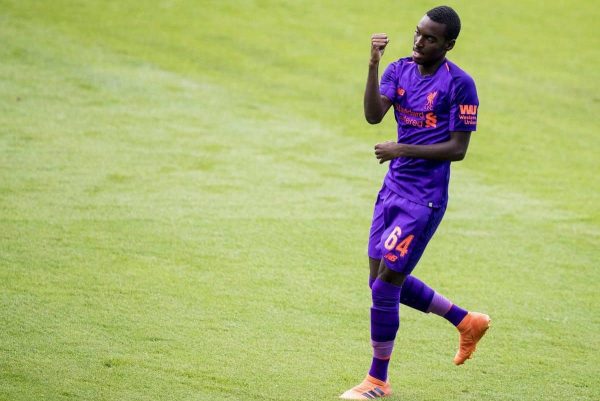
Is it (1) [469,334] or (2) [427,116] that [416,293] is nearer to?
(1) [469,334]

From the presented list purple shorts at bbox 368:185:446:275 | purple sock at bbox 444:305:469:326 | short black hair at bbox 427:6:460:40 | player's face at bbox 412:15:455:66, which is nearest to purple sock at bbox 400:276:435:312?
purple sock at bbox 444:305:469:326

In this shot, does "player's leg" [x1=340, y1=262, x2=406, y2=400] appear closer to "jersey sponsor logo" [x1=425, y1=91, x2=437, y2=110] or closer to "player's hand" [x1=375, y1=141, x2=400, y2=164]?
"player's hand" [x1=375, y1=141, x2=400, y2=164]

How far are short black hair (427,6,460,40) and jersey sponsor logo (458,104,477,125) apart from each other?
1.37 feet

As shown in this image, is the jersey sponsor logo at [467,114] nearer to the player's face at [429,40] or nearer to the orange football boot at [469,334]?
the player's face at [429,40]

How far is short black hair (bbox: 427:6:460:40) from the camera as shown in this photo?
5539 millimetres

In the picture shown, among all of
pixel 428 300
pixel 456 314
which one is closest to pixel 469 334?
pixel 456 314

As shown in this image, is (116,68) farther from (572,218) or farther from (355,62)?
(572,218)

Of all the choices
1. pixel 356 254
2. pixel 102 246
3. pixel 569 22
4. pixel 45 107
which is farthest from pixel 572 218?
pixel 569 22

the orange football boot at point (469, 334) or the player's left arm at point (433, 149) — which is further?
the orange football boot at point (469, 334)

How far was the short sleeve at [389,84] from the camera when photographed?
18.9 feet

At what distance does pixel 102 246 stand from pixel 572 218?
477cm

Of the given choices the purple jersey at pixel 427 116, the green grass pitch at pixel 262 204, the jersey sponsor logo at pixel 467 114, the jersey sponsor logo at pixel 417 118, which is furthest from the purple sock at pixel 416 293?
the jersey sponsor logo at pixel 467 114

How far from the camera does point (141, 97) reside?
13102 mm

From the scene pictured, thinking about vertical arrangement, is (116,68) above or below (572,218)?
below
